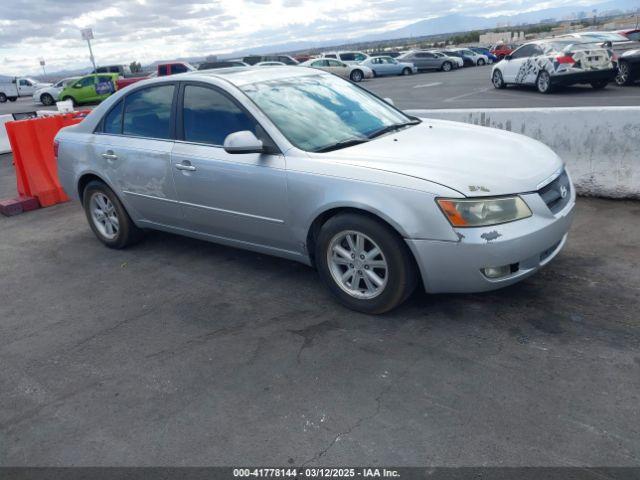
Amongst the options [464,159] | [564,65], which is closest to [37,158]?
[464,159]

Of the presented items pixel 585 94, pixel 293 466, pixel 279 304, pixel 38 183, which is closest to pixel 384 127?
pixel 279 304

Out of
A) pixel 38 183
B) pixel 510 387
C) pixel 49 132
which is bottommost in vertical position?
pixel 510 387

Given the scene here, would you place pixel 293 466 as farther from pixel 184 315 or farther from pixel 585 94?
pixel 585 94

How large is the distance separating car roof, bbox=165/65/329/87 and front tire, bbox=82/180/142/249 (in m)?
1.31

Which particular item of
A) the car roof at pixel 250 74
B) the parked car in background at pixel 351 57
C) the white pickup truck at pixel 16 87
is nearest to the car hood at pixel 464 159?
the car roof at pixel 250 74

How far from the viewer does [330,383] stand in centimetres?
325

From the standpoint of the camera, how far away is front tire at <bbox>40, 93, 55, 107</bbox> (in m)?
31.2

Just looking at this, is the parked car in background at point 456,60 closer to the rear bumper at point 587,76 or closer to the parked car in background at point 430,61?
the parked car in background at point 430,61

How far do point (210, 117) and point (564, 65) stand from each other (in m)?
14.0

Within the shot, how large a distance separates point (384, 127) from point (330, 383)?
2.27 m

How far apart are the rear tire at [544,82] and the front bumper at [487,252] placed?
14162 mm

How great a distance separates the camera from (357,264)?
395 cm

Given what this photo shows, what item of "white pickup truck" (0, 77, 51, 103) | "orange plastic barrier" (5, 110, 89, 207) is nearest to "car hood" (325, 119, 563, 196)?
"orange plastic barrier" (5, 110, 89, 207)

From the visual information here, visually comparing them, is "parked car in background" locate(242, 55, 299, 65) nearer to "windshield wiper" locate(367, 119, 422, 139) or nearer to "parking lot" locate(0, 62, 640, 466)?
"windshield wiper" locate(367, 119, 422, 139)
